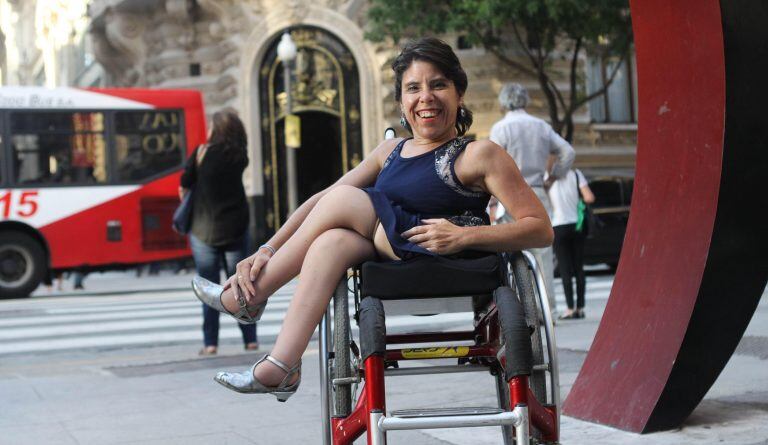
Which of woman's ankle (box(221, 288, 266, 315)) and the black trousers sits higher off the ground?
woman's ankle (box(221, 288, 266, 315))

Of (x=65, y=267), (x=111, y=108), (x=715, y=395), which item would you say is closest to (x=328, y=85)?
(x=111, y=108)

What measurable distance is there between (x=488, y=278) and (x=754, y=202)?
1.35 metres

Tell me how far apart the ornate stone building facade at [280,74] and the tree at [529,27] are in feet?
2.52

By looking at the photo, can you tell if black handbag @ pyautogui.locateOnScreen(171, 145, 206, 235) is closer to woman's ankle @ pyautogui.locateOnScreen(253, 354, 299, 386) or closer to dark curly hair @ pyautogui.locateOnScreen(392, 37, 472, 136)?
dark curly hair @ pyautogui.locateOnScreen(392, 37, 472, 136)

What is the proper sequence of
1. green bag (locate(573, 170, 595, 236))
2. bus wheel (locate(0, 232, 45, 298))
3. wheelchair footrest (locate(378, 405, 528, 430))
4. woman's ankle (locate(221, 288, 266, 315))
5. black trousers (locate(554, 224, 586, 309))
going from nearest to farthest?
wheelchair footrest (locate(378, 405, 528, 430)), woman's ankle (locate(221, 288, 266, 315)), green bag (locate(573, 170, 595, 236)), black trousers (locate(554, 224, 586, 309)), bus wheel (locate(0, 232, 45, 298))

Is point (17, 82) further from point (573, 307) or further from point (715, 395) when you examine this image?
point (715, 395)

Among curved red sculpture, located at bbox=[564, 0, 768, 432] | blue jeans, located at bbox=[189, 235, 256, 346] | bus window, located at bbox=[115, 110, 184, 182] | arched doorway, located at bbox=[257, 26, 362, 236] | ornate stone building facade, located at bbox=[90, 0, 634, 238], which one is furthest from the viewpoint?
arched doorway, located at bbox=[257, 26, 362, 236]

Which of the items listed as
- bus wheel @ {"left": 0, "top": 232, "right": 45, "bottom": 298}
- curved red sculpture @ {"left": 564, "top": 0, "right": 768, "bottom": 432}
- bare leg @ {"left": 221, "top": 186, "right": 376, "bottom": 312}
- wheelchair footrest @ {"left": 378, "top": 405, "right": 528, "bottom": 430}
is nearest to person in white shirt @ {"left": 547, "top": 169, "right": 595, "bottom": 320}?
curved red sculpture @ {"left": 564, "top": 0, "right": 768, "bottom": 432}

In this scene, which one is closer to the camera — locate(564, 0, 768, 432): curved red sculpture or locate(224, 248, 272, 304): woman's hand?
locate(224, 248, 272, 304): woman's hand

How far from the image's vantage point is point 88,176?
715 inches

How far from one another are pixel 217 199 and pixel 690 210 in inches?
176

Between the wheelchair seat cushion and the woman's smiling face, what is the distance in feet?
1.77

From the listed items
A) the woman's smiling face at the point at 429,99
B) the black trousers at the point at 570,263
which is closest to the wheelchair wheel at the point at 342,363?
the woman's smiling face at the point at 429,99

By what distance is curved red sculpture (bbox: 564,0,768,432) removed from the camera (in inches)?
172
